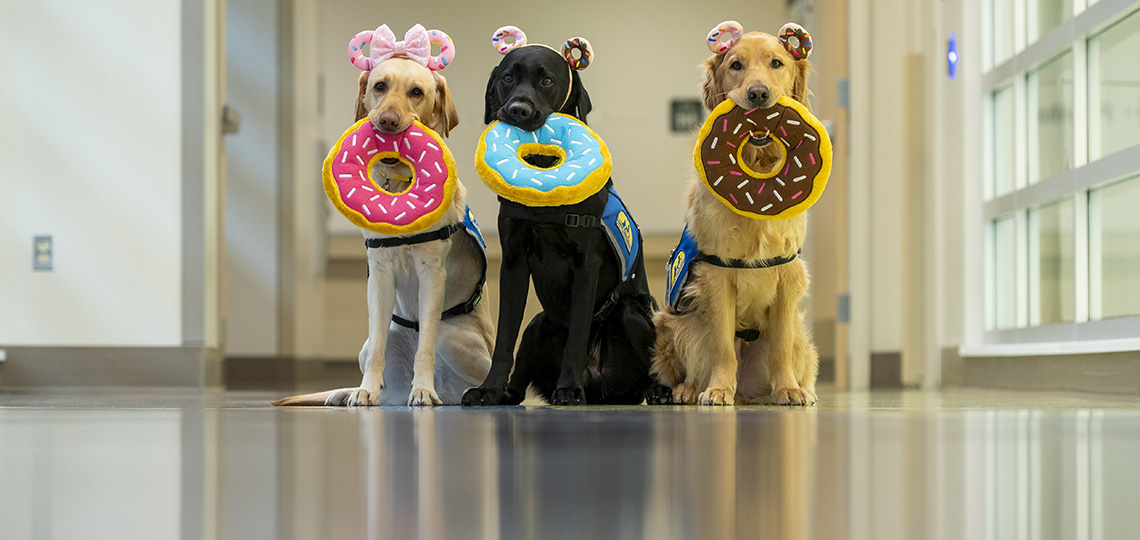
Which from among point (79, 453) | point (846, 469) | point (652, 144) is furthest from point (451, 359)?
point (652, 144)

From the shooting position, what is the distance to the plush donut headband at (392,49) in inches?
102

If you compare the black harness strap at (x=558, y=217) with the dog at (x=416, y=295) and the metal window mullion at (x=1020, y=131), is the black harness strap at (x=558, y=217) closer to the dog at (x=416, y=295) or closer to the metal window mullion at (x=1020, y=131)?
the dog at (x=416, y=295)

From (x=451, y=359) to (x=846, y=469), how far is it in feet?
5.94

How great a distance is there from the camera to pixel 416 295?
2586mm

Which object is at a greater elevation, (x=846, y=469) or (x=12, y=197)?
(x=12, y=197)

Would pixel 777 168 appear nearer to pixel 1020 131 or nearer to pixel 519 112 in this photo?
pixel 519 112

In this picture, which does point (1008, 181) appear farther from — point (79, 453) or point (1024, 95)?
point (79, 453)

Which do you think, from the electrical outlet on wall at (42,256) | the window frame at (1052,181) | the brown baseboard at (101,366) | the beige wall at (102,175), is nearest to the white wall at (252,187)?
the beige wall at (102,175)

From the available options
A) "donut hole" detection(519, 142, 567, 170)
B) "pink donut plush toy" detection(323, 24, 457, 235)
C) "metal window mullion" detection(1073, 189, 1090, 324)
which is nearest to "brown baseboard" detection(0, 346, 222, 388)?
"pink donut plush toy" detection(323, 24, 457, 235)

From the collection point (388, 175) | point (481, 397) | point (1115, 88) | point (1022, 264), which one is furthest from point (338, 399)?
point (1022, 264)

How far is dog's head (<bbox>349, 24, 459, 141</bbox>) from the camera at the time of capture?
2490 millimetres

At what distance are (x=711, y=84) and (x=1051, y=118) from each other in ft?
7.12

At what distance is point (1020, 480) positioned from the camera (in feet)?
2.80

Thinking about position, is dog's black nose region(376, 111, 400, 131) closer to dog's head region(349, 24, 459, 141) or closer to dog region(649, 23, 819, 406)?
dog's head region(349, 24, 459, 141)
